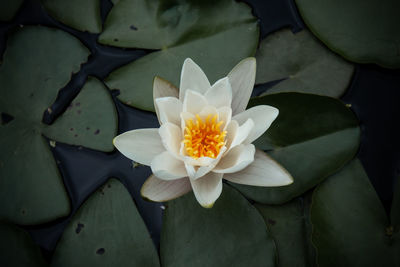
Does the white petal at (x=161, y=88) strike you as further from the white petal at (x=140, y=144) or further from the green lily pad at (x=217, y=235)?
the green lily pad at (x=217, y=235)

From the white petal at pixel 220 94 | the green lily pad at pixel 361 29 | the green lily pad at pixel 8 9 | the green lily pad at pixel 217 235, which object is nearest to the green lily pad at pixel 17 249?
the green lily pad at pixel 217 235

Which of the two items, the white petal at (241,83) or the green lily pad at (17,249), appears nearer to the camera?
the white petal at (241,83)

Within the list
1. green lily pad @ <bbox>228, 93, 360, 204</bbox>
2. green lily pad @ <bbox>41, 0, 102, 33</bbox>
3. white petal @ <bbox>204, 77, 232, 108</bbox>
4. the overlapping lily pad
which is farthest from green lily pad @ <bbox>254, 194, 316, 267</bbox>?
green lily pad @ <bbox>41, 0, 102, 33</bbox>

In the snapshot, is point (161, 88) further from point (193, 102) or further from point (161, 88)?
point (193, 102)

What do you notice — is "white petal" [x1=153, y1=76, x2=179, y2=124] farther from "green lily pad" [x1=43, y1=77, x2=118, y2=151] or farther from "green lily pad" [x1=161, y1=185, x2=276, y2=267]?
"green lily pad" [x1=161, y1=185, x2=276, y2=267]

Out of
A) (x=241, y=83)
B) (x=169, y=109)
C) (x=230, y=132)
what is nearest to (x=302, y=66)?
(x=241, y=83)

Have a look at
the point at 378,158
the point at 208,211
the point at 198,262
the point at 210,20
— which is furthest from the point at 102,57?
the point at 378,158
